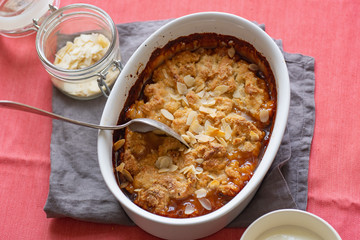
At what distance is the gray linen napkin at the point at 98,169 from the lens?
188cm

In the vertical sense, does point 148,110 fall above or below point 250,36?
below

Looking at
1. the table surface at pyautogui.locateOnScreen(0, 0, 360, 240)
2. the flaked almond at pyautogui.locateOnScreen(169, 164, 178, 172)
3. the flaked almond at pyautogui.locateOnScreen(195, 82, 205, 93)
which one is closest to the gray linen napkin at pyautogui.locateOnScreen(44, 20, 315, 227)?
the table surface at pyautogui.locateOnScreen(0, 0, 360, 240)

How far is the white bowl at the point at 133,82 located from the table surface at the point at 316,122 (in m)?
0.21

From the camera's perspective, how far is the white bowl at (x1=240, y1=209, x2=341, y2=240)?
1673 mm

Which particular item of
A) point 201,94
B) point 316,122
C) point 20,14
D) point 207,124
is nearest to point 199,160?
point 207,124

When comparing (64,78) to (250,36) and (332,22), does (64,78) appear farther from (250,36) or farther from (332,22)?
(332,22)

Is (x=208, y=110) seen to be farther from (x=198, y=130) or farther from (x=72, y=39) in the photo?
(x=72, y=39)

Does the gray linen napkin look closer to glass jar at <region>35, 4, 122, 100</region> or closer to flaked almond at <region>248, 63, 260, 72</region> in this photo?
glass jar at <region>35, 4, 122, 100</region>

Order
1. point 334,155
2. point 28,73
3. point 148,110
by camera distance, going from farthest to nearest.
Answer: point 28,73 < point 334,155 < point 148,110

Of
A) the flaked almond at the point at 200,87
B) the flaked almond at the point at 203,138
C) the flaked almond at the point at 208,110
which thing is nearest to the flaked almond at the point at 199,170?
the flaked almond at the point at 203,138

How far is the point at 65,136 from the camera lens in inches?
81.4

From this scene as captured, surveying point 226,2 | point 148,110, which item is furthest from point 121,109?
point 226,2

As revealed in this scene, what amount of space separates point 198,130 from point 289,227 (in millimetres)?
480

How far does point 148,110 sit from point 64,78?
1.38ft
